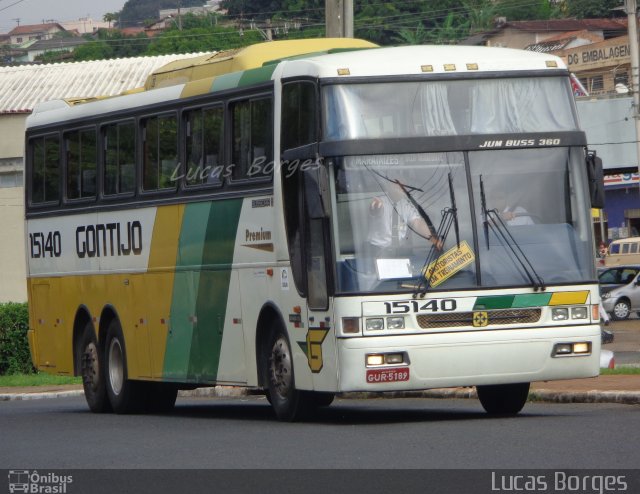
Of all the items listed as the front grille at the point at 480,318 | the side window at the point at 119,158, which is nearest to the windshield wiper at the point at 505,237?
the front grille at the point at 480,318

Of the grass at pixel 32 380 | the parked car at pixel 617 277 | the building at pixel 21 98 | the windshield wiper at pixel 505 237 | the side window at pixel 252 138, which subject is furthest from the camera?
the parked car at pixel 617 277

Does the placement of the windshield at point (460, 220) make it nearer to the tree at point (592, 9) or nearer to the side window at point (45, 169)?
the side window at point (45, 169)

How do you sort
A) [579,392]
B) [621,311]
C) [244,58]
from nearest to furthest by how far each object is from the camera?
[244,58] → [579,392] → [621,311]

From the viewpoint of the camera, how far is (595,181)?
1410cm

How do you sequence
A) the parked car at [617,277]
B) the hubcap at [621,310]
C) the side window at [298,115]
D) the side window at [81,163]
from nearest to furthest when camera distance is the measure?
1. the side window at [298,115]
2. the side window at [81,163]
3. the hubcap at [621,310]
4. the parked car at [617,277]

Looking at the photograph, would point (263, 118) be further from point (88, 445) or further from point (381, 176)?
point (88, 445)

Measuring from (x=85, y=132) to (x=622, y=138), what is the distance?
1481 inches

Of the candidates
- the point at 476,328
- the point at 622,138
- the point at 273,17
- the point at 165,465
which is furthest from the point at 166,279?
the point at 273,17

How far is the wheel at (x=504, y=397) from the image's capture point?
49.5 feet

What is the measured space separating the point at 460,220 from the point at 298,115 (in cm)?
184

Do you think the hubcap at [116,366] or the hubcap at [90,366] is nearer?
the hubcap at [116,366]
